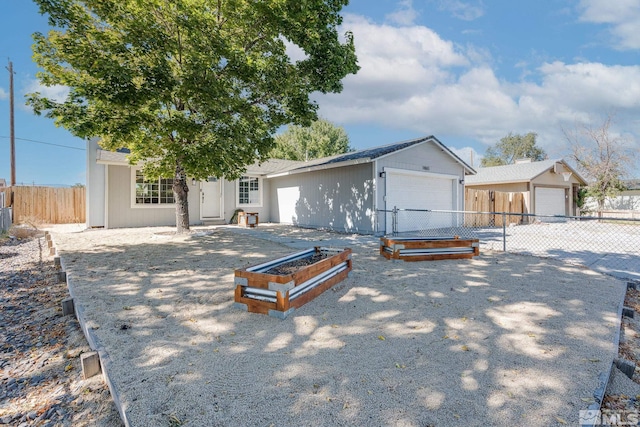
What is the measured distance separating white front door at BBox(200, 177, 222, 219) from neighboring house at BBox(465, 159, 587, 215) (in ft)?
51.5

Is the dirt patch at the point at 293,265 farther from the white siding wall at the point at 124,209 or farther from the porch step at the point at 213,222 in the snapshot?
the white siding wall at the point at 124,209

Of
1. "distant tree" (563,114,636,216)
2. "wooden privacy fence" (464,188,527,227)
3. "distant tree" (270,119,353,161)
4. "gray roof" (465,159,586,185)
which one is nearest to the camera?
"wooden privacy fence" (464,188,527,227)

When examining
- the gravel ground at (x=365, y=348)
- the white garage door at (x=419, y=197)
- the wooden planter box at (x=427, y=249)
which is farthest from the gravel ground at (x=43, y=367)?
the white garage door at (x=419, y=197)

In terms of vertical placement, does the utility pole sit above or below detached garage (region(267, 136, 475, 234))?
above

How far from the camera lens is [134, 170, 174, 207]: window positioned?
41.3 feet

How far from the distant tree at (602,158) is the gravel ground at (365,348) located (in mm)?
22740

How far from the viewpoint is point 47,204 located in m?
14.7

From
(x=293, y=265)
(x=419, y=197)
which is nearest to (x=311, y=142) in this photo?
(x=419, y=197)

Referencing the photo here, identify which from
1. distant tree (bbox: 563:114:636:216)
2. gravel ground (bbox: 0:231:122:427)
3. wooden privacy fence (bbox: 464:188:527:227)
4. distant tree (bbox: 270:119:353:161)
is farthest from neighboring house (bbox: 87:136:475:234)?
distant tree (bbox: 270:119:353:161)

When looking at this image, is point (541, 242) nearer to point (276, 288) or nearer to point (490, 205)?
point (490, 205)

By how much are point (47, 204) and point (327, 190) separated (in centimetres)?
1342

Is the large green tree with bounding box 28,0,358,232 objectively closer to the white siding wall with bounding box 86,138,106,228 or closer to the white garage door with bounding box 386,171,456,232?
the white siding wall with bounding box 86,138,106,228

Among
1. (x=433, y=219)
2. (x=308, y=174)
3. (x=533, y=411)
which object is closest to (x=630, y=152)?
(x=433, y=219)

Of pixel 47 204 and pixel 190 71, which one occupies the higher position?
pixel 190 71
